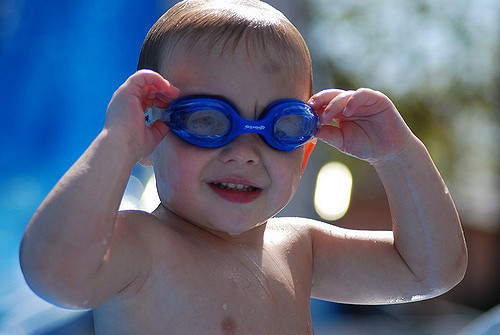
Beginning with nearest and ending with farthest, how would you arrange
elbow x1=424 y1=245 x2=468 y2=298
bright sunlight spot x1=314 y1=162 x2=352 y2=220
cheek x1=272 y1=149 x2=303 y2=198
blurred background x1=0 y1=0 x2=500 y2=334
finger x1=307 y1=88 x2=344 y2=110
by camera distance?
cheek x1=272 y1=149 x2=303 y2=198 < finger x1=307 y1=88 x2=344 y2=110 < elbow x1=424 y1=245 x2=468 y2=298 < blurred background x1=0 y1=0 x2=500 y2=334 < bright sunlight spot x1=314 y1=162 x2=352 y2=220

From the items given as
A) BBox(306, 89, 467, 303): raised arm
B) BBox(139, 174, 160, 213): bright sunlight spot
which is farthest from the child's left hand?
BBox(139, 174, 160, 213): bright sunlight spot

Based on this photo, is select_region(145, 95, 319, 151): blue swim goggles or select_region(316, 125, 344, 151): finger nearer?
select_region(145, 95, 319, 151): blue swim goggles

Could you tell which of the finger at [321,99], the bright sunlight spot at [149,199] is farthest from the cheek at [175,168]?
the bright sunlight spot at [149,199]

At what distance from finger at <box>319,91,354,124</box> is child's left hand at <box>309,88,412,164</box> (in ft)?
0.07

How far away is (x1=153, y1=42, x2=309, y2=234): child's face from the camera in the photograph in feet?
5.45

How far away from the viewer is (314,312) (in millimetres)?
5145

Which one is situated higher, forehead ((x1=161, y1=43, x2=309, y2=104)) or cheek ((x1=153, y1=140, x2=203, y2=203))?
forehead ((x1=161, y1=43, x2=309, y2=104))

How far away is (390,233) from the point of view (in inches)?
85.0

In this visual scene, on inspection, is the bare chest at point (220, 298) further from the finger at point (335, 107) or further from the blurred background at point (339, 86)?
the blurred background at point (339, 86)

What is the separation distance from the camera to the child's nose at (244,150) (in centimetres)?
165

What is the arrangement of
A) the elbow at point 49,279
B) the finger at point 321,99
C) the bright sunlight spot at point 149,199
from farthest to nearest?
the bright sunlight spot at point 149,199 < the finger at point 321,99 < the elbow at point 49,279

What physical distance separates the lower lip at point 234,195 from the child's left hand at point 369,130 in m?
0.33

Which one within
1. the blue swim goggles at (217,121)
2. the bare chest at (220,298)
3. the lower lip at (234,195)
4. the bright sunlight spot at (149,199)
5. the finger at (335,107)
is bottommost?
the bright sunlight spot at (149,199)

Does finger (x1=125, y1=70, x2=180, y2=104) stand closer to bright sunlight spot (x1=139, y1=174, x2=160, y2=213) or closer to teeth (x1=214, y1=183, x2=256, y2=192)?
teeth (x1=214, y1=183, x2=256, y2=192)
